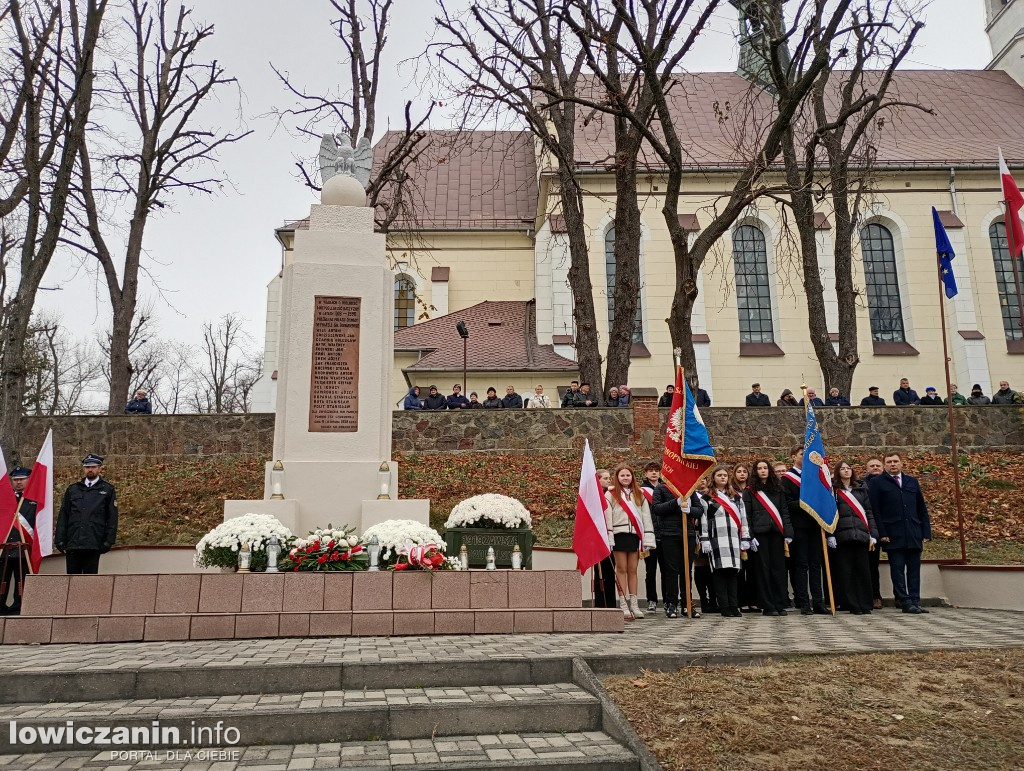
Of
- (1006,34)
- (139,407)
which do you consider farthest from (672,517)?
(1006,34)

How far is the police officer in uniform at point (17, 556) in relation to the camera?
8703 mm

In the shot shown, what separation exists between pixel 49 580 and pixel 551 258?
2100 cm

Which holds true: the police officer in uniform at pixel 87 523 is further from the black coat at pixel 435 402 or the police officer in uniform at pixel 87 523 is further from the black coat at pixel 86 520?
the black coat at pixel 435 402

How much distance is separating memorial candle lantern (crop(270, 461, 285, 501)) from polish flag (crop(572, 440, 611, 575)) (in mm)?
3182

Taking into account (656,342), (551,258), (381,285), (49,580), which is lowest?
(49,580)

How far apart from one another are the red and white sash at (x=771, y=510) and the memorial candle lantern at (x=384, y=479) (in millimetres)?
4044

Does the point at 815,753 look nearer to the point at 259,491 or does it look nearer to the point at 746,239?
the point at 259,491

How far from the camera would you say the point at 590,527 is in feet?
26.2

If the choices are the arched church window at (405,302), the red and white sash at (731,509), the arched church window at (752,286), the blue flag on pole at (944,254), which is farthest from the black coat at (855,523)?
the arched church window at (405,302)

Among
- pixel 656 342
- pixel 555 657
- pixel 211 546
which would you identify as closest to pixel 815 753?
pixel 555 657

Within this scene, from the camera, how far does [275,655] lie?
5492mm

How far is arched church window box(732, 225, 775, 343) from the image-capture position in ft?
89.6

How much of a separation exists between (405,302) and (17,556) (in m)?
21.2

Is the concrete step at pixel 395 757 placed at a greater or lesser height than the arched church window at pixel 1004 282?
lesser
